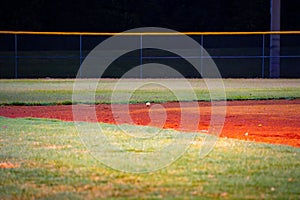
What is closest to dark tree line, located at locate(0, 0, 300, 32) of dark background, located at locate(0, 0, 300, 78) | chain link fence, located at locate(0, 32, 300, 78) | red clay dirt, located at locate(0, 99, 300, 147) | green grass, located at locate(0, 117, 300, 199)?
dark background, located at locate(0, 0, 300, 78)

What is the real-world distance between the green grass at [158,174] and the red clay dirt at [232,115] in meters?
1.53

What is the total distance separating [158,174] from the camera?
24.6 ft

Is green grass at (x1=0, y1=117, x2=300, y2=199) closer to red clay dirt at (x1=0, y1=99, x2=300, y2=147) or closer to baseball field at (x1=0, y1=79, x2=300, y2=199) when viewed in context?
baseball field at (x1=0, y1=79, x2=300, y2=199)

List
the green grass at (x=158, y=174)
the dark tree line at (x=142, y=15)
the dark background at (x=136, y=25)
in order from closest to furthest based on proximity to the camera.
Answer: the green grass at (x=158, y=174) < the dark background at (x=136, y=25) < the dark tree line at (x=142, y=15)

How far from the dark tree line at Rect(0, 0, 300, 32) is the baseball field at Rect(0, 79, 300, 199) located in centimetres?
3387

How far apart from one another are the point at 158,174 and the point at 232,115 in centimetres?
754

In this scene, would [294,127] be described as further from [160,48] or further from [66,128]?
[160,48]

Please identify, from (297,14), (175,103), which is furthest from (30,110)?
(297,14)

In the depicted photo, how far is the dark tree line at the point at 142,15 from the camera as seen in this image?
50000 mm

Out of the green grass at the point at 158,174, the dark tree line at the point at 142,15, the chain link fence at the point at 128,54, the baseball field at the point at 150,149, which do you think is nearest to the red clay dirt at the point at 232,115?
the baseball field at the point at 150,149

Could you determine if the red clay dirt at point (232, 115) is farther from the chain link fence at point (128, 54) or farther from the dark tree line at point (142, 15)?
the dark tree line at point (142, 15)

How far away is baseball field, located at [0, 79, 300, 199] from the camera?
673 cm

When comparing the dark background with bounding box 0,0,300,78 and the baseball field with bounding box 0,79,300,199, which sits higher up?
the dark background with bounding box 0,0,300,78

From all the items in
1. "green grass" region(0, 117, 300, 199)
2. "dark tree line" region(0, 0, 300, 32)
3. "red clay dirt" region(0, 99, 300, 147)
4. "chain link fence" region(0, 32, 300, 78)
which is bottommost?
"green grass" region(0, 117, 300, 199)
